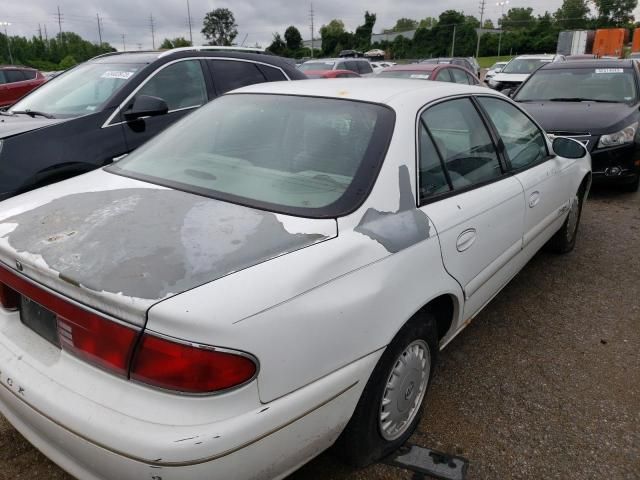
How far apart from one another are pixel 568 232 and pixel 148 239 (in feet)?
12.3

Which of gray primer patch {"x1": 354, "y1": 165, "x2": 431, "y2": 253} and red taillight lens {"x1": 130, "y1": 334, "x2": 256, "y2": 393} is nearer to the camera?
red taillight lens {"x1": 130, "y1": 334, "x2": 256, "y2": 393}

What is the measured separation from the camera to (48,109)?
15.2 ft

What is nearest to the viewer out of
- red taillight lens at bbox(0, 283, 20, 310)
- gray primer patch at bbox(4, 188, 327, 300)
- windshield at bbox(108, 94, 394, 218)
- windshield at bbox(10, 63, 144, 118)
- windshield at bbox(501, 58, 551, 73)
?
gray primer patch at bbox(4, 188, 327, 300)

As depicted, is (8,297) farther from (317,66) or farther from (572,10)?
(572,10)

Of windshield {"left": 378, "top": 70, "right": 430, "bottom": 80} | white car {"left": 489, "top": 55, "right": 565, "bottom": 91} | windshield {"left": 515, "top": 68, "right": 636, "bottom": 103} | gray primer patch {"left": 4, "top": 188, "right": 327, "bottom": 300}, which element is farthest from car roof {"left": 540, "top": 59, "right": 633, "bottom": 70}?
white car {"left": 489, "top": 55, "right": 565, "bottom": 91}

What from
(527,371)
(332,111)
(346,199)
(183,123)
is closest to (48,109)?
(183,123)

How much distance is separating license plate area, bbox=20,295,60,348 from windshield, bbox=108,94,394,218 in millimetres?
A: 732

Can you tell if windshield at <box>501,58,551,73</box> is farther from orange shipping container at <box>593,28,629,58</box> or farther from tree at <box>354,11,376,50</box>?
tree at <box>354,11,376,50</box>

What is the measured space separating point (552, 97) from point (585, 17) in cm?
8537

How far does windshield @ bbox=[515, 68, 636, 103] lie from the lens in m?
7.02

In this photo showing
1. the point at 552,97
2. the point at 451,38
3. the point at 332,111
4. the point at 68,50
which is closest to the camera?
the point at 332,111

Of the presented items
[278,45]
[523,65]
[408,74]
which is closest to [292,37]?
[278,45]

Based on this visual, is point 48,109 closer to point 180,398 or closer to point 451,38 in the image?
point 180,398

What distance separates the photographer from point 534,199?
10.6ft
